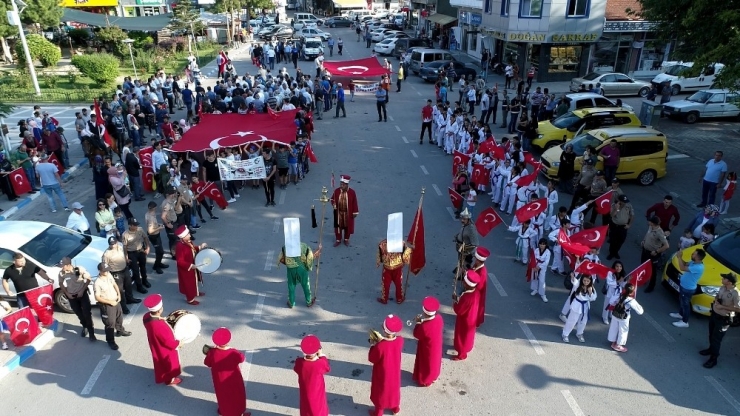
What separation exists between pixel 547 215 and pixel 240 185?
8.66 m

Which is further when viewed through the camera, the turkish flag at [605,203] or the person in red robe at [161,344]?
the turkish flag at [605,203]

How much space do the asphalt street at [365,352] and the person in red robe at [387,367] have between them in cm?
44

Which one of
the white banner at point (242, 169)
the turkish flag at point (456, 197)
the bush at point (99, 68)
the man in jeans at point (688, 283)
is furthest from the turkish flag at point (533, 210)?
the bush at point (99, 68)

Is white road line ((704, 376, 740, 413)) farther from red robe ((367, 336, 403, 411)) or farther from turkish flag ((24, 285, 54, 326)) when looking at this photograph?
turkish flag ((24, 285, 54, 326))

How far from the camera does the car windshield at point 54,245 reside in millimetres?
9461

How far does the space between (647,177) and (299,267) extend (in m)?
11.5

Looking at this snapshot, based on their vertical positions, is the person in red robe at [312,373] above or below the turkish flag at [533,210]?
below

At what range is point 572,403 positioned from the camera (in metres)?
7.41

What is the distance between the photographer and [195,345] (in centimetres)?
859

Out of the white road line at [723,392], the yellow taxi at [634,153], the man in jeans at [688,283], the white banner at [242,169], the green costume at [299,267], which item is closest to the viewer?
the white road line at [723,392]

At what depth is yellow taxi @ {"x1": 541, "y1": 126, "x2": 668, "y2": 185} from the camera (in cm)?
1499

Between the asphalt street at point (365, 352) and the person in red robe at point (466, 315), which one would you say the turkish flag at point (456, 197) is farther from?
the person in red robe at point (466, 315)

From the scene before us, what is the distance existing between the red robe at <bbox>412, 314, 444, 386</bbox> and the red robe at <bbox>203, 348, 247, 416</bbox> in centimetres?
245

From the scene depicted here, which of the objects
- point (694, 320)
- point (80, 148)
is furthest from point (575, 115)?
point (80, 148)
